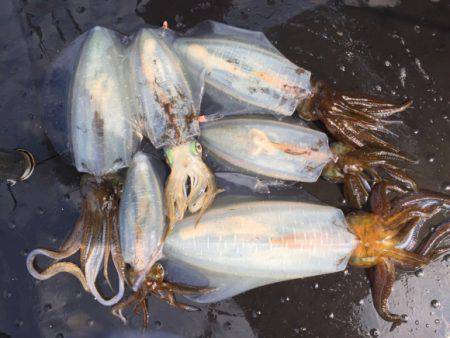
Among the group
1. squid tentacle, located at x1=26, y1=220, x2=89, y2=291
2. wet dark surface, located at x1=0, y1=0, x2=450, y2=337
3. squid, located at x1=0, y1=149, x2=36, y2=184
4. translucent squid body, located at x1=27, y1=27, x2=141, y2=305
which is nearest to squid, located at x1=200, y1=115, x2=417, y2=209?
wet dark surface, located at x1=0, y1=0, x2=450, y2=337

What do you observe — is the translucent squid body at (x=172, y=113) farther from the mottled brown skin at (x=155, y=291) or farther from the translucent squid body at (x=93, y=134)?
the mottled brown skin at (x=155, y=291)

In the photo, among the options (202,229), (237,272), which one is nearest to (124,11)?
(202,229)

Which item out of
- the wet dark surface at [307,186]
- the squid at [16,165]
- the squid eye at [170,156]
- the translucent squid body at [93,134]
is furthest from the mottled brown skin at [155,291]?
the squid at [16,165]

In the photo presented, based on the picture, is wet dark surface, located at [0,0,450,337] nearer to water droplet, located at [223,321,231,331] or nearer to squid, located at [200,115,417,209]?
water droplet, located at [223,321,231,331]

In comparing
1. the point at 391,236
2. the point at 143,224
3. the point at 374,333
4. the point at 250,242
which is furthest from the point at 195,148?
the point at 374,333

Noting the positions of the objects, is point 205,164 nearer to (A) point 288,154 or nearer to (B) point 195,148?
(B) point 195,148

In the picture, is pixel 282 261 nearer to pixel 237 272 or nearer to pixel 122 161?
pixel 237 272

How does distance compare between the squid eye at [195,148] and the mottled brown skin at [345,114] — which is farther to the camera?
the mottled brown skin at [345,114]
